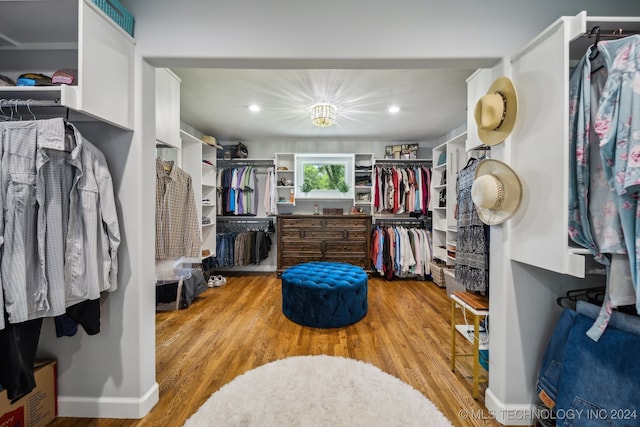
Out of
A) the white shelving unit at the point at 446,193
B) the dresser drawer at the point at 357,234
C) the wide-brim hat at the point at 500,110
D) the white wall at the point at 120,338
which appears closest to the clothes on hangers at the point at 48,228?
the white wall at the point at 120,338

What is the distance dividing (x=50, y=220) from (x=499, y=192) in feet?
7.23

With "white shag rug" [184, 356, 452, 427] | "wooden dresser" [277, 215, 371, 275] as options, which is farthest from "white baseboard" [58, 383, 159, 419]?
"wooden dresser" [277, 215, 371, 275]

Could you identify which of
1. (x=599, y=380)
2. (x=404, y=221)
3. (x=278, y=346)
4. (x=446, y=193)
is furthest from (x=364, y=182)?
(x=599, y=380)

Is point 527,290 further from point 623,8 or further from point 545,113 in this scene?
point 623,8

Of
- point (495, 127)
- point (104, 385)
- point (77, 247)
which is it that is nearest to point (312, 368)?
point (104, 385)

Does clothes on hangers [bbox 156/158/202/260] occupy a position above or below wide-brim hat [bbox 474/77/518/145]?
below

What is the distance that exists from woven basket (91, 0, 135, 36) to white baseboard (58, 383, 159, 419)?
6.86ft

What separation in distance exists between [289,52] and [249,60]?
0.78ft

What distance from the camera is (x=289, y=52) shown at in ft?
4.74

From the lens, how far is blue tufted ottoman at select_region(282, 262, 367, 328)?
250cm

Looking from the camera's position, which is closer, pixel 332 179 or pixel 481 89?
pixel 481 89

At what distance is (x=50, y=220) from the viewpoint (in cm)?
114

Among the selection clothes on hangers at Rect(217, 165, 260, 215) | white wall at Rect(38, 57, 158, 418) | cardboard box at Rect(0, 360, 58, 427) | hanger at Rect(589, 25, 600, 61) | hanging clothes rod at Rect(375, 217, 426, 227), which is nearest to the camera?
hanger at Rect(589, 25, 600, 61)

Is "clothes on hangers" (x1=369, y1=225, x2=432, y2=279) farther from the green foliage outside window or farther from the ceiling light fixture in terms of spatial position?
the ceiling light fixture
